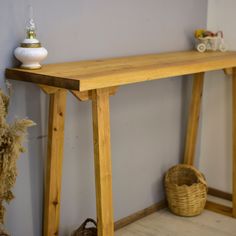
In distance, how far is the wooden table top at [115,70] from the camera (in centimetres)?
164

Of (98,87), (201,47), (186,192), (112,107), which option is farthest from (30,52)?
(186,192)

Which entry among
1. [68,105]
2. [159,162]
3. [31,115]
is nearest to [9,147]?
[31,115]

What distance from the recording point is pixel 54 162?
208cm

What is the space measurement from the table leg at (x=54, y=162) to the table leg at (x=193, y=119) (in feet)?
3.84

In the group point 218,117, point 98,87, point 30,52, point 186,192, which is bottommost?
point 186,192

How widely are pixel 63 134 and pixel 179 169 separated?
3.65 ft

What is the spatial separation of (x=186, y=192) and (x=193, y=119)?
53cm

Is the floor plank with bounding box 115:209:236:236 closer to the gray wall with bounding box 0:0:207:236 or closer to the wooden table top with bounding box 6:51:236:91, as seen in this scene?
the gray wall with bounding box 0:0:207:236

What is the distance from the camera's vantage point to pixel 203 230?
8.61ft

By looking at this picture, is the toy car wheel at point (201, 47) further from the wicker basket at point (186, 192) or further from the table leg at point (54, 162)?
the table leg at point (54, 162)

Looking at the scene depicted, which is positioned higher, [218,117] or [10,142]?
[10,142]

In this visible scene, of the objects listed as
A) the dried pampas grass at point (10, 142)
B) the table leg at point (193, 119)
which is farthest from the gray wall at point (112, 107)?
the dried pampas grass at point (10, 142)

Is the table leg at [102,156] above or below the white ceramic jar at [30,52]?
below

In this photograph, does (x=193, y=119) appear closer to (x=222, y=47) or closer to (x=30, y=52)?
(x=222, y=47)
